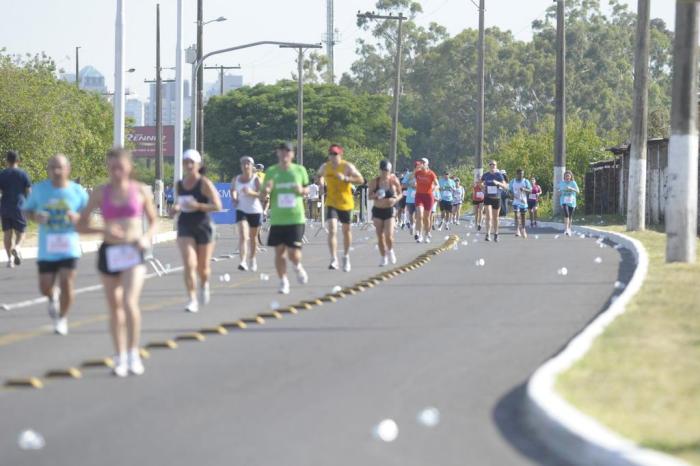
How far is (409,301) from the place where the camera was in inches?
715

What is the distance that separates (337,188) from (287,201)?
3.53 m

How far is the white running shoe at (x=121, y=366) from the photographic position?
11422mm

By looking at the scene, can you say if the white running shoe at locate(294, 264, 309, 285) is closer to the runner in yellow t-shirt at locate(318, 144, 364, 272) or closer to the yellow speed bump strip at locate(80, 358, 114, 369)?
the runner in yellow t-shirt at locate(318, 144, 364, 272)

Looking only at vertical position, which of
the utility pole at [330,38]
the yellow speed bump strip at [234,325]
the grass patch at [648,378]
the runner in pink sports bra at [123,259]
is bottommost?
the yellow speed bump strip at [234,325]

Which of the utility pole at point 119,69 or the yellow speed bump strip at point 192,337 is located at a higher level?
the utility pole at point 119,69

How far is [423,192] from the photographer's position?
32594mm

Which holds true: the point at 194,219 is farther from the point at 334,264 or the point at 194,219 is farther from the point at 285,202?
the point at 334,264

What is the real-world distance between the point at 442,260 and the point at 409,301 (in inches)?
352

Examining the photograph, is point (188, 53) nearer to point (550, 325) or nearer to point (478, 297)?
point (478, 297)

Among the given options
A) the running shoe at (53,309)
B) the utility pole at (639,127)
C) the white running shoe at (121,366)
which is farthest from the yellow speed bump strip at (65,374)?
the utility pole at (639,127)

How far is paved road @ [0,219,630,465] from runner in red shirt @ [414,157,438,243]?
38.6 ft

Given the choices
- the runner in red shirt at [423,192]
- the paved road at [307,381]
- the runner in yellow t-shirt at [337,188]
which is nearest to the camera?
the paved road at [307,381]

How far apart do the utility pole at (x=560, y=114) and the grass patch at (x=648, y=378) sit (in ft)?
120

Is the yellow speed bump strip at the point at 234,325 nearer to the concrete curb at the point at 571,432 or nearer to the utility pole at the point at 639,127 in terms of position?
the concrete curb at the point at 571,432
